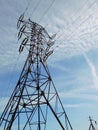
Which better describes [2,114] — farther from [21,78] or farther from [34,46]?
[34,46]

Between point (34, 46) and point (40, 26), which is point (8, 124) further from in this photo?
point (40, 26)

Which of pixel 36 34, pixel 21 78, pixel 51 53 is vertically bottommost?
pixel 21 78

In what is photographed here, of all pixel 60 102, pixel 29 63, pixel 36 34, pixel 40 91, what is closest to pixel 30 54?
pixel 29 63

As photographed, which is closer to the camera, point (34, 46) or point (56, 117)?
point (56, 117)

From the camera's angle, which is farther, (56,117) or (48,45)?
(48,45)

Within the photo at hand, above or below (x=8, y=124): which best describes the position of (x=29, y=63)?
above

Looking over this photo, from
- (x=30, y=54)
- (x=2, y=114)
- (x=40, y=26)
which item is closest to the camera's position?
(x=2, y=114)

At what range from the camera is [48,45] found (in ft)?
88.9

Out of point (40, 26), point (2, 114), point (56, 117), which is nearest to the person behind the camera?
point (56, 117)

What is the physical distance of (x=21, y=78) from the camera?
24.0 m

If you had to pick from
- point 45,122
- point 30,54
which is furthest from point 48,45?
point 45,122

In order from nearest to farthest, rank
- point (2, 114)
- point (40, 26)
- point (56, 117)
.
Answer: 1. point (56, 117)
2. point (2, 114)
3. point (40, 26)

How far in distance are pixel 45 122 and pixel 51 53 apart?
8.01 m

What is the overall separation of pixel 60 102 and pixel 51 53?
6336 millimetres
